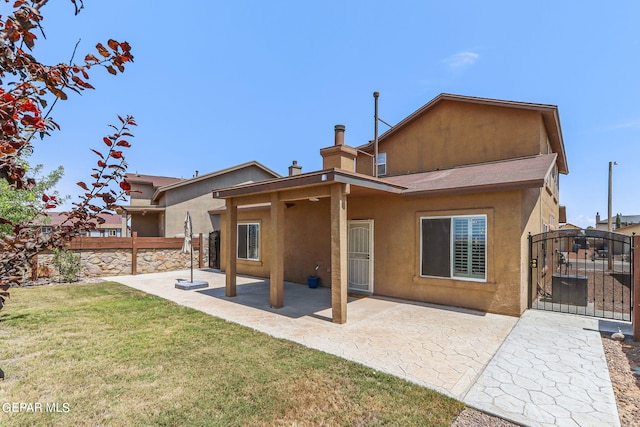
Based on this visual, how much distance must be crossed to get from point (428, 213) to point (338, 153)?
391cm

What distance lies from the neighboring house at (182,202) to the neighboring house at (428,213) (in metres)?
9.10

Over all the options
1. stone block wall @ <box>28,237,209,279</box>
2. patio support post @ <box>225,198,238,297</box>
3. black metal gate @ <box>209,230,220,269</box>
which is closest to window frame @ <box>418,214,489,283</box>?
patio support post @ <box>225,198,238,297</box>

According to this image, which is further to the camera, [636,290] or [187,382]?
[636,290]

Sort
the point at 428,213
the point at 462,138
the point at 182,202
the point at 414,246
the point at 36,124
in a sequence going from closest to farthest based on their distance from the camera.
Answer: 1. the point at 36,124
2. the point at 428,213
3. the point at 414,246
4. the point at 462,138
5. the point at 182,202

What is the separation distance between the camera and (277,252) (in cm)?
827

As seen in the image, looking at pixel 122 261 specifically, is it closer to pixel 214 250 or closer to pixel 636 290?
pixel 214 250

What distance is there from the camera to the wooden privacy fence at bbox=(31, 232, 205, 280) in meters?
13.7

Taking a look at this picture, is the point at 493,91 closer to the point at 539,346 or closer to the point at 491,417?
the point at 539,346

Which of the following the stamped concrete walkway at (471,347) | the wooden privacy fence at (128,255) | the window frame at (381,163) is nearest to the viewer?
the stamped concrete walkway at (471,347)

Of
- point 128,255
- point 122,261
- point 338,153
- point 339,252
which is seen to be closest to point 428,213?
point 339,252

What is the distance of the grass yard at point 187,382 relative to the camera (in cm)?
354

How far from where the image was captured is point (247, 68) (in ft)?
40.8

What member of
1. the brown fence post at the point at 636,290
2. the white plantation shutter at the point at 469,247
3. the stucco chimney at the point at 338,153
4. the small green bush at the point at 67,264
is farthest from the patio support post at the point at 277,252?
the small green bush at the point at 67,264

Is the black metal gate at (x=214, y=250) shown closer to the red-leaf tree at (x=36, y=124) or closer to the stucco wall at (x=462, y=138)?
the stucco wall at (x=462, y=138)
